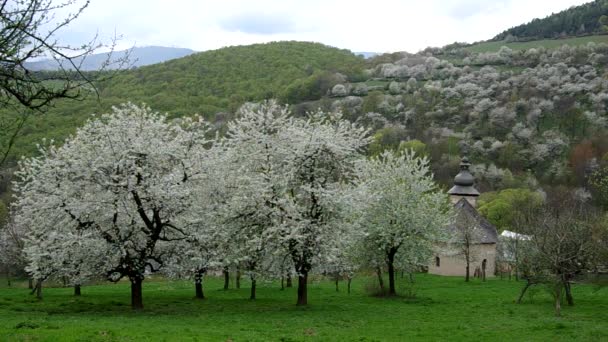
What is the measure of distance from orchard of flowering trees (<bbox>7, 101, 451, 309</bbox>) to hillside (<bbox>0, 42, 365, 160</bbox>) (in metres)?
63.9

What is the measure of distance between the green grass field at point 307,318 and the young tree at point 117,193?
9.33 ft

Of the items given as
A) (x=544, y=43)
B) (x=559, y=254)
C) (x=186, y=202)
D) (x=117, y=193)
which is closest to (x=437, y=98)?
(x=544, y=43)

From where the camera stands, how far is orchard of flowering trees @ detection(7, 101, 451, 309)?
2561 cm

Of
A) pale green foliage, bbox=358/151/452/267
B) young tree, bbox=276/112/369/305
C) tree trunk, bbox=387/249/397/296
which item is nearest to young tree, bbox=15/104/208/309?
young tree, bbox=276/112/369/305

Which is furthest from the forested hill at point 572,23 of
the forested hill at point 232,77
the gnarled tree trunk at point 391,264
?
the gnarled tree trunk at point 391,264

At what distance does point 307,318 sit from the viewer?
24.1 m

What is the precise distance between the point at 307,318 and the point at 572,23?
161713 mm

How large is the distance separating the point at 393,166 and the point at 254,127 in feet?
36.6

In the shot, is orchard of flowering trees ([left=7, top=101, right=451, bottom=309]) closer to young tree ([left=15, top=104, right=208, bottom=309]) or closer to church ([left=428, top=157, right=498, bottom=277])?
young tree ([left=15, top=104, right=208, bottom=309])

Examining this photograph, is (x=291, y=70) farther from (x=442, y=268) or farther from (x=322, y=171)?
(x=322, y=171)

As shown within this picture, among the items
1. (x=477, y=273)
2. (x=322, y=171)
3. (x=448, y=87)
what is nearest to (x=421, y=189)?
(x=322, y=171)

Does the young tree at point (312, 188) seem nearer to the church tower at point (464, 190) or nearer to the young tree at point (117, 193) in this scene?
the young tree at point (117, 193)

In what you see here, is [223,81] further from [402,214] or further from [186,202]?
[186,202]

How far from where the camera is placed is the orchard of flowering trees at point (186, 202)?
84.0 feet
